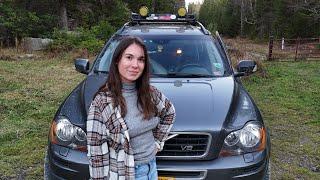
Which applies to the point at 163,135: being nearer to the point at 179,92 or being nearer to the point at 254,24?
the point at 179,92

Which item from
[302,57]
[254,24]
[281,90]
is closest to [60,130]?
[281,90]

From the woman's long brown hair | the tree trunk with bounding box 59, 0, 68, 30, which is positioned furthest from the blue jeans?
the tree trunk with bounding box 59, 0, 68, 30

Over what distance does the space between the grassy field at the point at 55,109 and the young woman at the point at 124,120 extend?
8.03ft

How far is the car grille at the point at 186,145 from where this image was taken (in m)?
3.35

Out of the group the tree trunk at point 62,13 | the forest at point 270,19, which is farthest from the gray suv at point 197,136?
the forest at point 270,19

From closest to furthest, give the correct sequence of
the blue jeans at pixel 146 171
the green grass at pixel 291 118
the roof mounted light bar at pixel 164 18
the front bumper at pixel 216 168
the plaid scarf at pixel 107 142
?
the plaid scarf at pixel 107 142
the blue jeans at pixel 146 171
the front bumper at pixel 216 168
the green grass at pixel 291 118
the roof mounted light bar at pixel 164 18

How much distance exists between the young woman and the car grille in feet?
2.42

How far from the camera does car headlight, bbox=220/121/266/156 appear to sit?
341 centimetres

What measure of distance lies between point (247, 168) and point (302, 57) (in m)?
16.9

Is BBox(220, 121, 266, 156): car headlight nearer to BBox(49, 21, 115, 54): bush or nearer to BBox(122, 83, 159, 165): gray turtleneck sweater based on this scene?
BBox(122, 83, 159, 165): gray turtleneck sweater

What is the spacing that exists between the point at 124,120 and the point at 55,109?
5240mm

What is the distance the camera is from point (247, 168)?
3346 mm

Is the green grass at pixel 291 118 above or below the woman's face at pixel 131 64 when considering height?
below

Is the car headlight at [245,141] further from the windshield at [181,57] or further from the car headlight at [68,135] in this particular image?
the windshield at [181,57]
